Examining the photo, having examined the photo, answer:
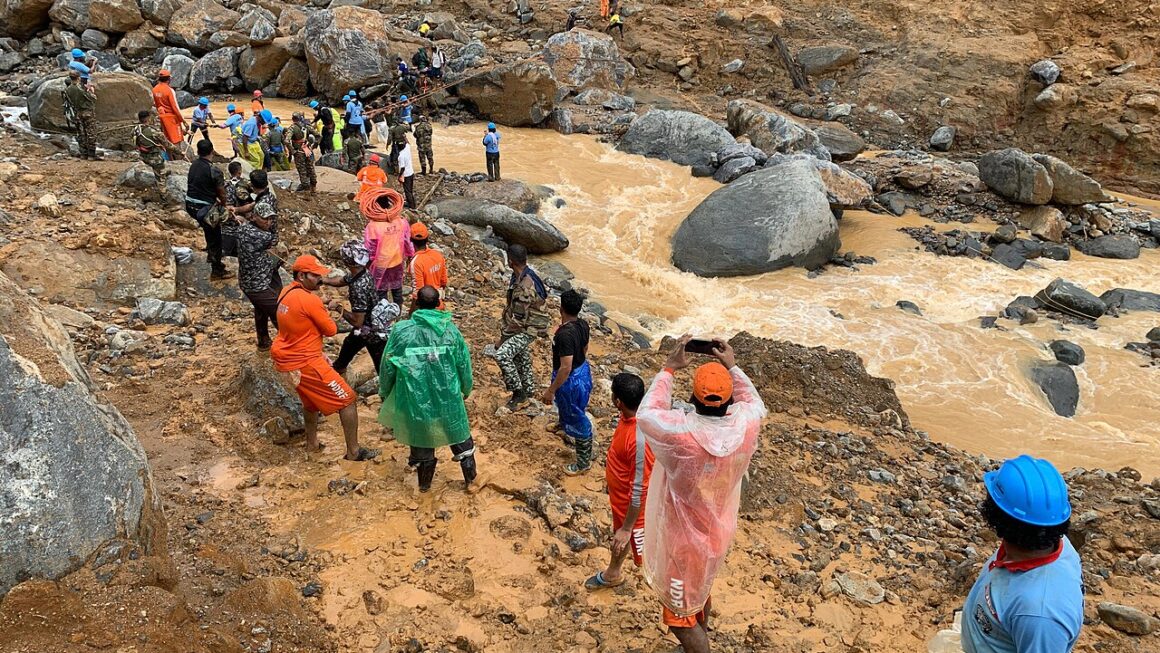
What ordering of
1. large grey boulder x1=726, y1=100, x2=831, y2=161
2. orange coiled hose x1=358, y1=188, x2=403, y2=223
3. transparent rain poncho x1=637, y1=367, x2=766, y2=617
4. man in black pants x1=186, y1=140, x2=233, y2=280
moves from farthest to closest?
large grey boulder x1=726, y1=100, x2=831, y2=161
man in black pants x1=186, y1=140, x2=233, y2=280
orange coiled hose x1=358, y1=188, x2=403, y2=223
transparent rain poncho x1=637, y1=367, x2=766, y2=617

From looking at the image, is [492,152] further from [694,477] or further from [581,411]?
[694,477]

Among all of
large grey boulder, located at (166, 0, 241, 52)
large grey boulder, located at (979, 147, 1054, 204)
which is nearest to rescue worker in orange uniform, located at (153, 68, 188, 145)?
large grey boulder, located at (166, 0, 241, 52)

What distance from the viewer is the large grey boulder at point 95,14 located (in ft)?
64.9

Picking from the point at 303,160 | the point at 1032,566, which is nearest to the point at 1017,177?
the point at 303,160

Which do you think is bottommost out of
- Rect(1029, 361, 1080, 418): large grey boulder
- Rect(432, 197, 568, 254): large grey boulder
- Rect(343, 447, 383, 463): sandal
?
Rect(1029, 361, 1080, 418): large grey boulder

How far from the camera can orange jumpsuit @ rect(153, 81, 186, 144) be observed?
974 cm

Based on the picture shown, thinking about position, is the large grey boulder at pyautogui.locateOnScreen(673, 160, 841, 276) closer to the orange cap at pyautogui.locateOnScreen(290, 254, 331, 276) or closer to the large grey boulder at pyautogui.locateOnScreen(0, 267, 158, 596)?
the orange cap at pyautogui.locateOnScreen(290, 254, 331, 276)

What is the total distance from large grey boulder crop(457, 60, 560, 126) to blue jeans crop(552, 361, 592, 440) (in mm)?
13530

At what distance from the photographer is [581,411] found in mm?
4898

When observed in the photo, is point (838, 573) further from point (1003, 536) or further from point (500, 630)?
point (1003, 536)

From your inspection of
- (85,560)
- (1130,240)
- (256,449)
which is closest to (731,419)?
(85,560)

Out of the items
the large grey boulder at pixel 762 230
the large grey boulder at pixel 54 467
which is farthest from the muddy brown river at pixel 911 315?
the large grey boulder at pixel 54 467

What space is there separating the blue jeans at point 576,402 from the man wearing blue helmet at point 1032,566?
3.00m

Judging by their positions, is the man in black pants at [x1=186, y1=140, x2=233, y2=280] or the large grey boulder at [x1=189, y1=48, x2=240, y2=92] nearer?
the man in black pants at [x1=186, y1=140, x2=233, y2=280]
